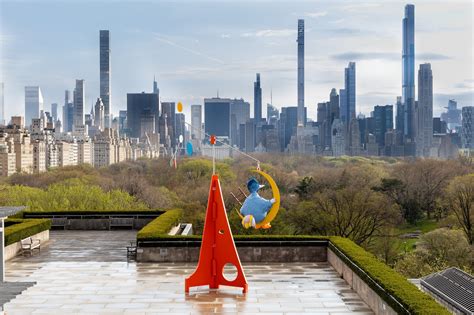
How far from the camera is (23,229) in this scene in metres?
22.7

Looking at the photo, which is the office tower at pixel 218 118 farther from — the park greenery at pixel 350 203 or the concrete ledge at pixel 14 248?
the concrete ledge at pixel 14 248

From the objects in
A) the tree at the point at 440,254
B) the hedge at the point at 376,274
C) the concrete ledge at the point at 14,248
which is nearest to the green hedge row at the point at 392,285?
the hedge at the point at 376,274

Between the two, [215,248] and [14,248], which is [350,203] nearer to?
[14,248]

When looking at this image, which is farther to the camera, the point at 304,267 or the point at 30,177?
the point at 30,177

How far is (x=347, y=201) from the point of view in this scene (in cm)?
4994

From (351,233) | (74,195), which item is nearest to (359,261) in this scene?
(351,233)

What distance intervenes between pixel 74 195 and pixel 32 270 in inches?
1255

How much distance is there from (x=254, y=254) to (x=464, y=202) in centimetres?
3805

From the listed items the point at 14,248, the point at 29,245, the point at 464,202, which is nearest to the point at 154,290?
the point at 14,248

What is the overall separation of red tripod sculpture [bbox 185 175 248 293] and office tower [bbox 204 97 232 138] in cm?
16251

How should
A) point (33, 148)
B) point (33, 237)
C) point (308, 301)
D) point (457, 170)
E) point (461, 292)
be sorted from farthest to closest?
point (33, 148), point (457, 170), point (33, 237), point (461, 292), point (308, 301)

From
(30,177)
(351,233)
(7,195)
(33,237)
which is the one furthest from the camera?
(30,177)

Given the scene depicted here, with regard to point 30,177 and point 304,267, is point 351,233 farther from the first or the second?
point 30,177

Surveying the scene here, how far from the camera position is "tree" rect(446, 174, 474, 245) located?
5186 centimetres
